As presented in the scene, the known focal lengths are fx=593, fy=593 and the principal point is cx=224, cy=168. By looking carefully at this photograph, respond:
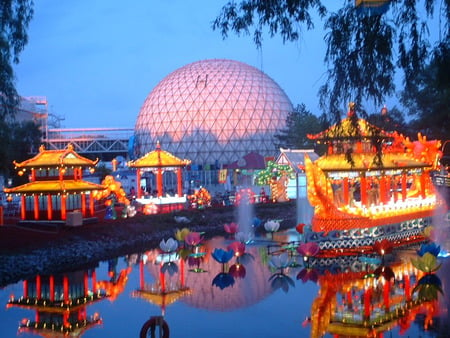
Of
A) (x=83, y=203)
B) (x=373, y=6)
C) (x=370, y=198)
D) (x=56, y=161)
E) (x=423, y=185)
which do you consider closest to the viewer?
(x=373, y=6)

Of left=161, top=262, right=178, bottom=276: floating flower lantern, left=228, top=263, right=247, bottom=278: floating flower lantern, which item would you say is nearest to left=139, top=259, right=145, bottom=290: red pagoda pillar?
left=161, top=262, right=178, bottom=276: floating flower lantern

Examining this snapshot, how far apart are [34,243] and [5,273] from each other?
3.14 m

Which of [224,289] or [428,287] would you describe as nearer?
[428,287]

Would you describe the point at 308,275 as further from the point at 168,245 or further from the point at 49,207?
the point at 49,207

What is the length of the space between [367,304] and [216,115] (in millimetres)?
54766

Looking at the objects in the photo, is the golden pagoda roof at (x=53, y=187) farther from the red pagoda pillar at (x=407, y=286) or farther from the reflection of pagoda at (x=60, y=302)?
the red pagoda pillar at (x=407, y=286)

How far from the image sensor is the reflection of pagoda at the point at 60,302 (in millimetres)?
14023

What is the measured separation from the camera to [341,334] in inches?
497

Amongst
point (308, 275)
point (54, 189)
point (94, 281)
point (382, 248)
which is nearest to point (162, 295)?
point (94, 281)

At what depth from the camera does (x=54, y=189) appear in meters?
27.2

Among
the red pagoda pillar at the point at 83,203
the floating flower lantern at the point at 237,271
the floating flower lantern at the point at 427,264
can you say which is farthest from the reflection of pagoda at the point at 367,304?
the red pagoda pillar at the point at 83,203

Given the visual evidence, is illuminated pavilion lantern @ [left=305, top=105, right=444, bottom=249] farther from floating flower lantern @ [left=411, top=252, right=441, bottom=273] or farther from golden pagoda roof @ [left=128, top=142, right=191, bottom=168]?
golden pagoda roof @ [left=128, top=142, right=191, bottom=168]

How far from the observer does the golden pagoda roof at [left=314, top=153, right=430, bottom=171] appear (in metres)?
21.8

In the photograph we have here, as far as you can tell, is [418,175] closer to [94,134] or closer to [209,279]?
[209,279]
